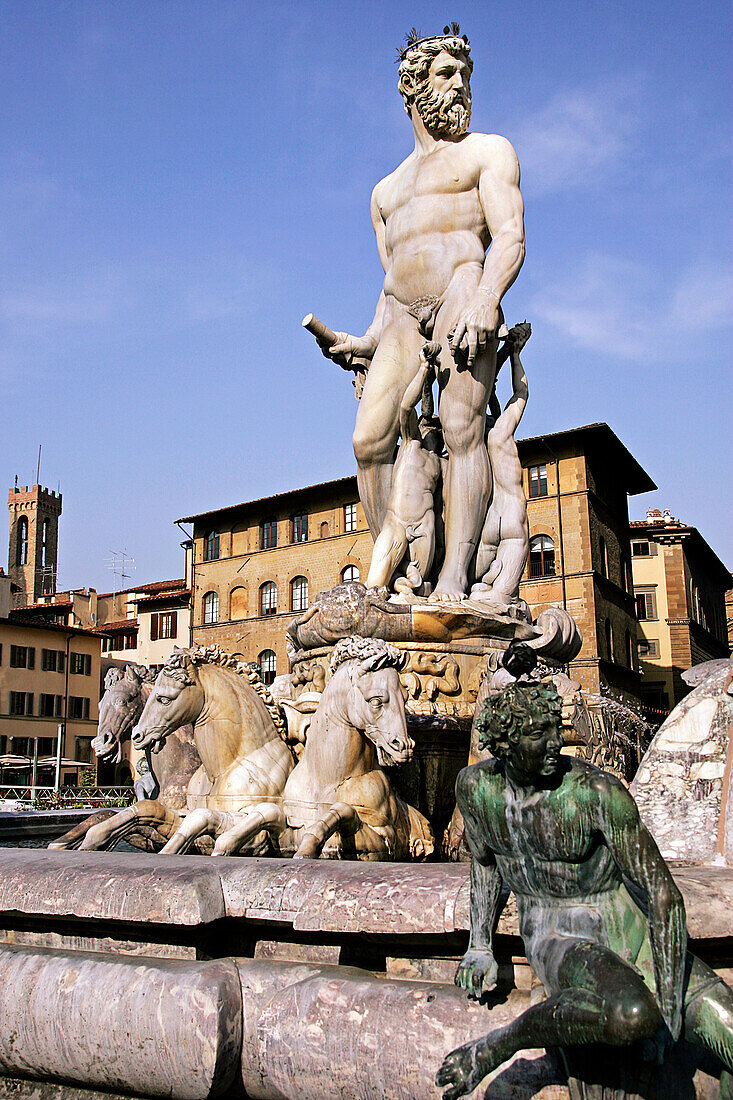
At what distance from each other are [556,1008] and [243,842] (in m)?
2.51

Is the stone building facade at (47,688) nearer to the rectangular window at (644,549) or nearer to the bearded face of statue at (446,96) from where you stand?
the rectangular window at (644,549)

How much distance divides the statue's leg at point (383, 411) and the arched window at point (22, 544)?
10304cm

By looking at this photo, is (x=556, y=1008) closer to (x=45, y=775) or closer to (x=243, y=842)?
(x=243, y=842)

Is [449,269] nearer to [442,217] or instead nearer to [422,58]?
[442,217]

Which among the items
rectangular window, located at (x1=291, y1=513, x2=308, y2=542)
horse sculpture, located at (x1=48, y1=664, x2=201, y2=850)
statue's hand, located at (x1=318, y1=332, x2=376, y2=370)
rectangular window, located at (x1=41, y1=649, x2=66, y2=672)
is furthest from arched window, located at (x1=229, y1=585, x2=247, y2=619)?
horse sculpture, located at (x1=48, y1=664, x2=201, y2=850)

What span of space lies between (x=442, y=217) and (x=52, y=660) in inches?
1908

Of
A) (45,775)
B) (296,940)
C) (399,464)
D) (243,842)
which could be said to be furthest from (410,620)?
(45,775)

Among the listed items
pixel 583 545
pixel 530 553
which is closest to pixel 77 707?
pixel 530 553

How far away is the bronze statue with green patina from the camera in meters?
2.04

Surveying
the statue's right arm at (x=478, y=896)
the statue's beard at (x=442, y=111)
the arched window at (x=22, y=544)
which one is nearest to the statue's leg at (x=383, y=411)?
the statue's beard at (x=442, y=111)

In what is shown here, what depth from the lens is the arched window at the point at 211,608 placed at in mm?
53812

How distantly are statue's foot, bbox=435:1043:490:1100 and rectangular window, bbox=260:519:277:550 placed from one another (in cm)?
5015

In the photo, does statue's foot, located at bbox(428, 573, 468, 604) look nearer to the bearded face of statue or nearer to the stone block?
the bearded face of statue

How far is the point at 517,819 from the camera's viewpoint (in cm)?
227
